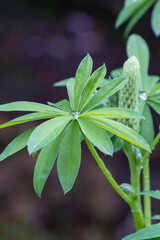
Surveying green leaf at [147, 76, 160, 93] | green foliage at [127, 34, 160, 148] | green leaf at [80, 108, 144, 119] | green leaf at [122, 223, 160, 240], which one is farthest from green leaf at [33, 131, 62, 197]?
green leaf at [147, 76, 160, 93]

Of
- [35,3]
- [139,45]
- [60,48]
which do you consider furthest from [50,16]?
[139,45]

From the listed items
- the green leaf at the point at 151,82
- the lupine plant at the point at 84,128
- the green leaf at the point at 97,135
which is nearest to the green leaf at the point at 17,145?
the lupine plant at the point at 84,128

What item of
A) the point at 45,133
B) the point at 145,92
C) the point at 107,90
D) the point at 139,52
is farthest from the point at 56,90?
the point at 45,133

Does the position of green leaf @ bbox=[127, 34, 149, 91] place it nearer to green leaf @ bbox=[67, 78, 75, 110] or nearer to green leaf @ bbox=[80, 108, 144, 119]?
A: green leaf @ bbox=[67, 78, 75, 110]

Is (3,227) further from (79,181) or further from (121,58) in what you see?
(121,58)

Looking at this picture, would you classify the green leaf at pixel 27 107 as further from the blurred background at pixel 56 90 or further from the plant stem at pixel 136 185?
the blurred background at pixel 56 90

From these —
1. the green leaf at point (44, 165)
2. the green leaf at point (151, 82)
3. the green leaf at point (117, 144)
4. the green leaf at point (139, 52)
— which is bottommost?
the green leaf at point (117, 144)

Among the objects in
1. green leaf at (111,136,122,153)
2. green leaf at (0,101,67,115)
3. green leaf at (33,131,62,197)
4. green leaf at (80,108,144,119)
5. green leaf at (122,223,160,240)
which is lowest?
green leaf at (122,223,160,240)
